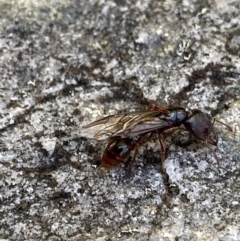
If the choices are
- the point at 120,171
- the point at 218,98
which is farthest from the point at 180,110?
the point at 120,171

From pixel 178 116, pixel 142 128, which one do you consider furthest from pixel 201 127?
pixel 142 128

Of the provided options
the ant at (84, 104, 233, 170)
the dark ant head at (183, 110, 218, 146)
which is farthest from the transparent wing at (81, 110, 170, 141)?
the dark ant head at (183, 110, 218, 146)

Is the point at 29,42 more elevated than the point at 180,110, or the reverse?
the point at 29,42

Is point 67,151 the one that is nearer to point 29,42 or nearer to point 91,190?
point 91,190

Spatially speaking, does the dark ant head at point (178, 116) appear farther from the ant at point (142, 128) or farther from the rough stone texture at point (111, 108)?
the rough stone texture at point (111, 108)

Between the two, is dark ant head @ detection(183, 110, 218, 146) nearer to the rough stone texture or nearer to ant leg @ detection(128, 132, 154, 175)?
the rough stone texture

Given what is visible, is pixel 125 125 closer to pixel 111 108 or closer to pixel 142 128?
pixel 142 128

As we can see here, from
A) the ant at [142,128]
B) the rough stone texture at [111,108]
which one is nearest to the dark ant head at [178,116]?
the ant at [142,128]
